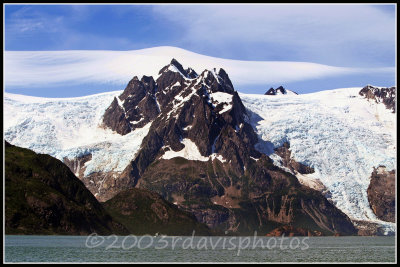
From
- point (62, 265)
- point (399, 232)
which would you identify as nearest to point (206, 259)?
point (62, 265)

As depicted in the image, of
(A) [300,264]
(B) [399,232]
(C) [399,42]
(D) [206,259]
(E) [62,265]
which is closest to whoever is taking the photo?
(C) [399,42]

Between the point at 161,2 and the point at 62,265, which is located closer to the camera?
the point at 161,2

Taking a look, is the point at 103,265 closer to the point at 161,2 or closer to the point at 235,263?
the point at 235,263

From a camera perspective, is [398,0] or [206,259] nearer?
[398,0]

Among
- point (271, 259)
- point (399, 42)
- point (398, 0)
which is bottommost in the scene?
point (271, 259)

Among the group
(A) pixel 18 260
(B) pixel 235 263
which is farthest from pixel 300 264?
(A) pixel 18 260

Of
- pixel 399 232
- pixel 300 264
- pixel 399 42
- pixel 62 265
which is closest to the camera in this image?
pixel 399 42

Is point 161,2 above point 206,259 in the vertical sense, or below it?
above

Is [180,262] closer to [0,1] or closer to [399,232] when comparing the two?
[399,232]

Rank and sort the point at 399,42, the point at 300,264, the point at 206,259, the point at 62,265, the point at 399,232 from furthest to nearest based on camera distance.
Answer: the point at 206,259
the point at 300,264
the point at 62,265
the point at 399,232
the point at 399,42
